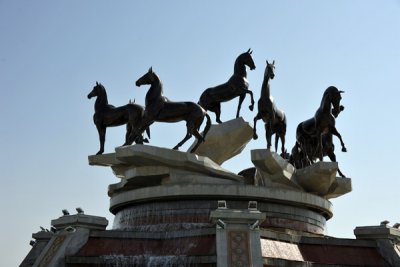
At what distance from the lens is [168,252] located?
15.9m

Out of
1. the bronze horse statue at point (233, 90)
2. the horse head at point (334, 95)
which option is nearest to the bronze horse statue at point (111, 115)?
the bronze horse statue at point (233, 90)

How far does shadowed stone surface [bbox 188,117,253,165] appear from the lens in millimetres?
22188

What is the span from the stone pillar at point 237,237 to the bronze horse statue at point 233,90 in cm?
811

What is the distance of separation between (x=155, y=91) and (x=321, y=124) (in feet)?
21.1

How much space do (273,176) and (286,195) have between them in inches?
60.9

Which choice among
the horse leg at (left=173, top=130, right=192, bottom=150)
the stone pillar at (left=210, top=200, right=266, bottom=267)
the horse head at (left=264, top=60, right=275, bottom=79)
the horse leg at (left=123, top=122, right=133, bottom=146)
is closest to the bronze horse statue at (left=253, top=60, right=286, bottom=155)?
the horse head at (left=264, top=60, right=275, bottom=79)

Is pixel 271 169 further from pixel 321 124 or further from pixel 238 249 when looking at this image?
pixel 238 249

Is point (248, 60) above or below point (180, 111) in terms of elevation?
above

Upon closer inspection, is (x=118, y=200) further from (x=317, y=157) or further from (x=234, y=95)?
(x=317, y=157)

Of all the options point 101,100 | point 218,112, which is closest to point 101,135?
point 101,100

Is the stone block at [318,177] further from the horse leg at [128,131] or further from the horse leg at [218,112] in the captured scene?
the horse leg at [128,131]

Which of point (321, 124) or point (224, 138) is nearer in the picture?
point (321, 124)

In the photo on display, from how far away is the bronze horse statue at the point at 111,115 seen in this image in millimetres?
21531

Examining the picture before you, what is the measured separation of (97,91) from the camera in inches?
881
